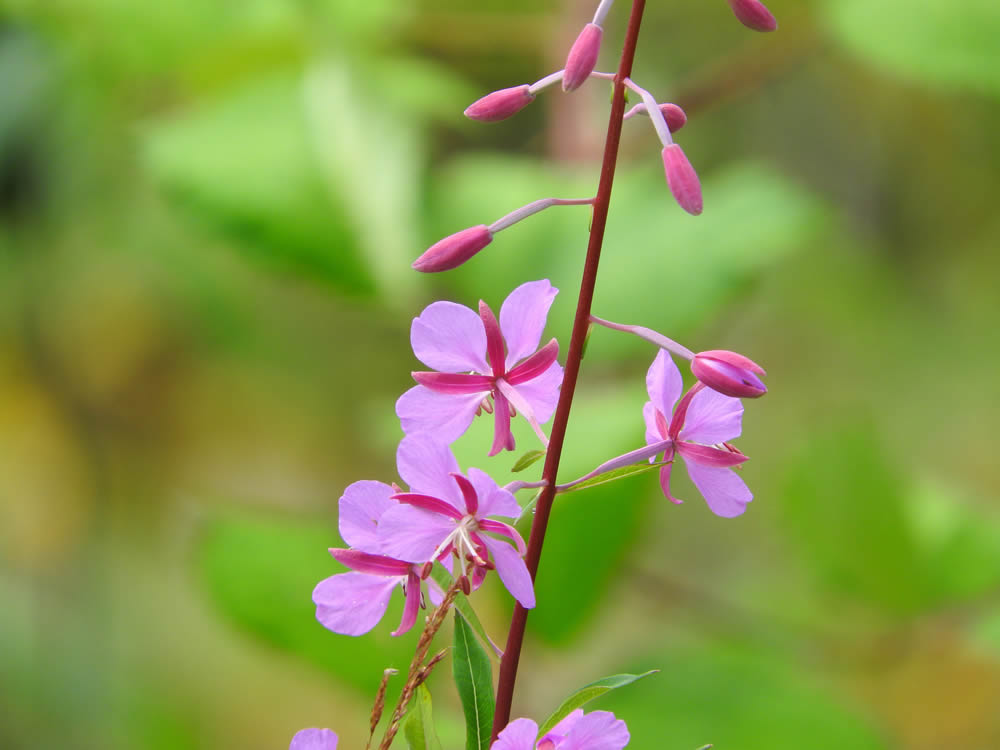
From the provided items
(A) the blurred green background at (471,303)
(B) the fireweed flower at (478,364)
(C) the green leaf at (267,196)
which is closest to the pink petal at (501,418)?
(B) the fireweed flower at (478,364)

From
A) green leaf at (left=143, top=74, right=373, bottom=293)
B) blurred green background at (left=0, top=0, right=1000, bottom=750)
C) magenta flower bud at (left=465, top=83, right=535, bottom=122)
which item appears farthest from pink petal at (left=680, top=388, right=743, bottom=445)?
green leaf at (left=143, top=74, right=373, bottom=293)

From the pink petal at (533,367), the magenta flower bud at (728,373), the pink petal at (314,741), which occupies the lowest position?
the pink petal at (314,741)

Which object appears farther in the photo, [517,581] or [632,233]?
[632,233]

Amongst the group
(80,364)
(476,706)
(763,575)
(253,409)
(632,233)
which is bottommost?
(763,575)

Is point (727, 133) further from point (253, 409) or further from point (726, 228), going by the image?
point (253, 409)

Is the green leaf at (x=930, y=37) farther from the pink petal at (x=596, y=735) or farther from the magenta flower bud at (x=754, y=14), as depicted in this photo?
the pink petal at (x=596, y=735)

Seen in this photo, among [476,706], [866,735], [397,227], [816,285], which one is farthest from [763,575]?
[476,706]

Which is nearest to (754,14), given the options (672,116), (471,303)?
(672,116)
